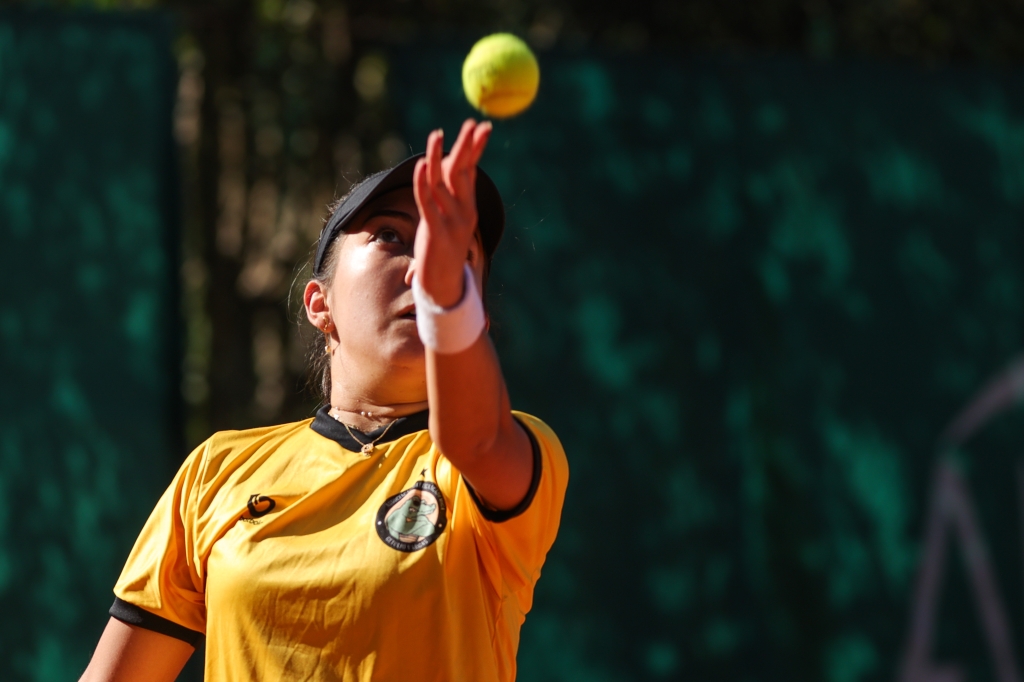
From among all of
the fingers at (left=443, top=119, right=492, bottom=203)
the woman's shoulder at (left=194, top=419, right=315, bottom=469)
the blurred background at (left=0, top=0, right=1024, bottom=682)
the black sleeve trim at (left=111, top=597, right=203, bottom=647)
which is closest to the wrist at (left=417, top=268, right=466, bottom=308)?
the fingers at (left=443, top=119, right=492, bottom=203)

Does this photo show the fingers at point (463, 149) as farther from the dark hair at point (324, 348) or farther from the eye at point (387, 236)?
the dark hair at point (324, 348)

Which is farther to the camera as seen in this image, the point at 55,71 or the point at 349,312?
the point at 55,71

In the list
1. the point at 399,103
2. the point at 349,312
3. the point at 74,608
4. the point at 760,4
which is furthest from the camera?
the point at 760,4

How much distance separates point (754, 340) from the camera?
4.75 metres

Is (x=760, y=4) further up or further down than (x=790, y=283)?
further up

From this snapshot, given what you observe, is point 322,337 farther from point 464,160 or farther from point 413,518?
point 464,160

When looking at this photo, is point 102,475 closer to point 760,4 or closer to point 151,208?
point 151,208

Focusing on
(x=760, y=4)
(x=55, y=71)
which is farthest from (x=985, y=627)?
(x=55, y=71)

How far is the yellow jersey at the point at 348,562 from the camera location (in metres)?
1.77

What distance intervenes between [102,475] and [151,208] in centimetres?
100

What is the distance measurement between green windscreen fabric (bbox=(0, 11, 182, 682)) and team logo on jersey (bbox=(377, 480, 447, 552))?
2.75 meters

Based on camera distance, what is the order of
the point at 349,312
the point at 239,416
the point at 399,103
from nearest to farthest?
the point at 349,312 < the point at 399,103 < the point at 239,416

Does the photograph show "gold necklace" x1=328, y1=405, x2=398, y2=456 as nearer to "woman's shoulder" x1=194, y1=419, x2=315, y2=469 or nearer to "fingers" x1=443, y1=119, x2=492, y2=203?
"woman's shoulder" x1=194, y1=419, x2=315, y2=469

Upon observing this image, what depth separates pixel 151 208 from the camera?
14.6 ft
